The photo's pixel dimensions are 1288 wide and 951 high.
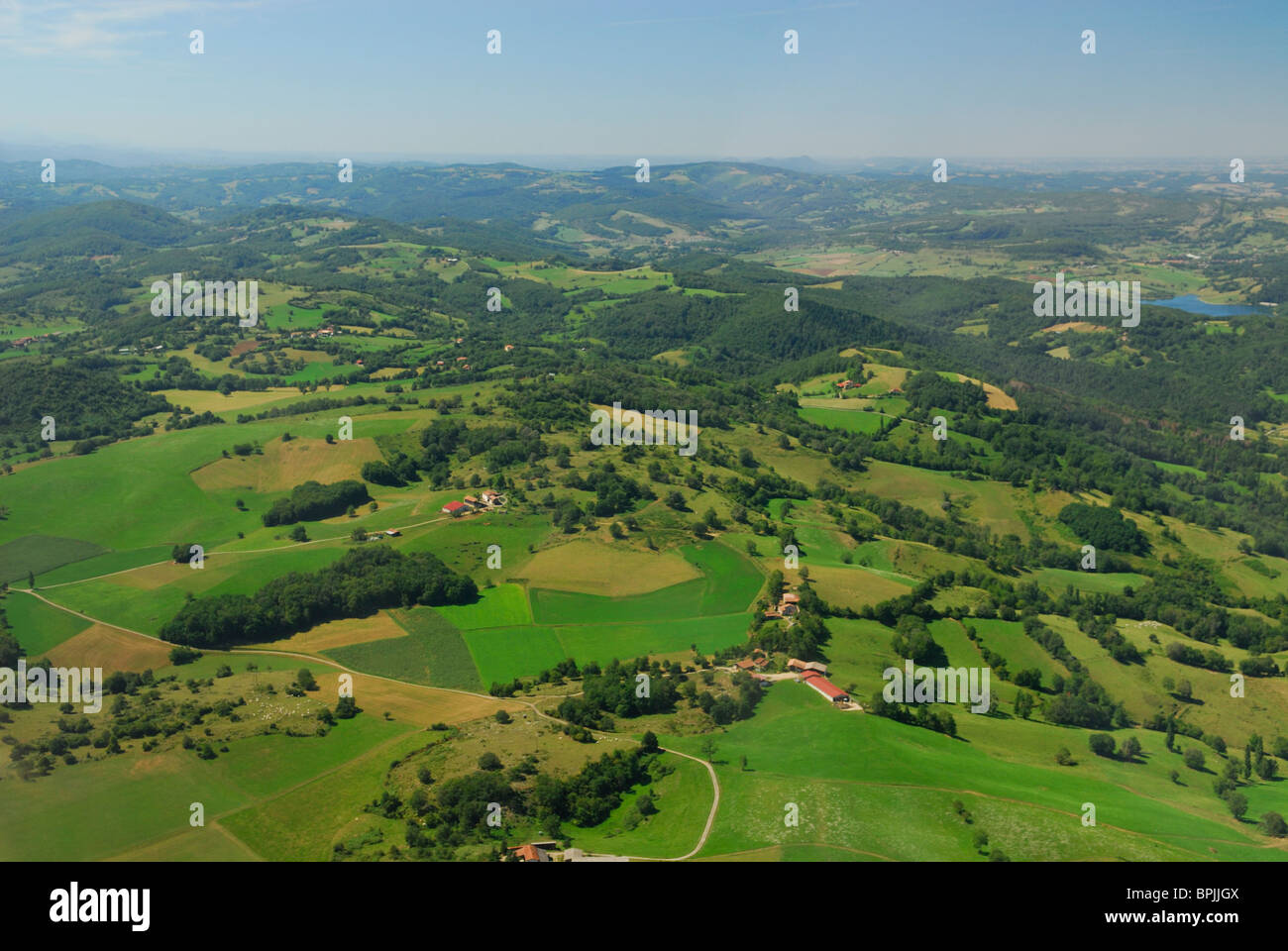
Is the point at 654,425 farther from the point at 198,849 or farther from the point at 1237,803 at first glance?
the point at 198,849

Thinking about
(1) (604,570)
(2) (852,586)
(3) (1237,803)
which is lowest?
(3) (1237,803)

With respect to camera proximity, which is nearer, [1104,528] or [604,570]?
[604,570]

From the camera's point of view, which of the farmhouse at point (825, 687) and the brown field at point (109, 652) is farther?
the brown field at point (109, 652)

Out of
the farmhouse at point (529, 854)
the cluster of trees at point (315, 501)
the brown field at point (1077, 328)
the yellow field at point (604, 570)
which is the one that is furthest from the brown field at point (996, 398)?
the farmhouse at point (529, 854)

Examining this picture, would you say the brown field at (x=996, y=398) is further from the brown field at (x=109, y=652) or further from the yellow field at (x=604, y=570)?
the brown field at (x=109, y=652)

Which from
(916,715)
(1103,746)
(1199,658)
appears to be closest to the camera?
(1103,746)

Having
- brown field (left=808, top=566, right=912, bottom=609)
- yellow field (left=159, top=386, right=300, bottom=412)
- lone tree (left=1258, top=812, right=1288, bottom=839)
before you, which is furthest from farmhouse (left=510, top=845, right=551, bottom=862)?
yellow field (left=159, top=386, right=300, bottom=412)

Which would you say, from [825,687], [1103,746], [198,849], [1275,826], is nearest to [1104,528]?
[1103,746]
